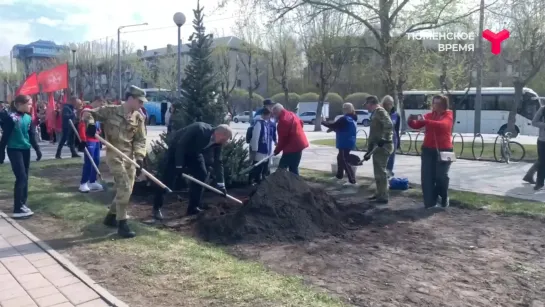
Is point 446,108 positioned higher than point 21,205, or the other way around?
point 446,108

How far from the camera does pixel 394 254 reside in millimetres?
5711

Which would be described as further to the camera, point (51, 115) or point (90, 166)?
point (51, 115)

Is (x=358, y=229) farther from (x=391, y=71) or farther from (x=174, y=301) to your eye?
(x=391, y=71)

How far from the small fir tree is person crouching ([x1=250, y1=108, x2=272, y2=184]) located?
862 millimetres

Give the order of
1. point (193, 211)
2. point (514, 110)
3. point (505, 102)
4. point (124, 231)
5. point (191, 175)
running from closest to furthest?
point (124, 231), point (191, 175), point (193, 211), point (514, 110), point (505, 102)

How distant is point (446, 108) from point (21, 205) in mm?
6771

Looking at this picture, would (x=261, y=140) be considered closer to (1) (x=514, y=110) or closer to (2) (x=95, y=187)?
(2) (x=95, y=187)

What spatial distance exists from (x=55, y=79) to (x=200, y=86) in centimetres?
705

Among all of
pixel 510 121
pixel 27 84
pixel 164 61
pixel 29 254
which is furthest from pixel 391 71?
pixel 164 61

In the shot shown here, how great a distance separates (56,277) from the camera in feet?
16.0

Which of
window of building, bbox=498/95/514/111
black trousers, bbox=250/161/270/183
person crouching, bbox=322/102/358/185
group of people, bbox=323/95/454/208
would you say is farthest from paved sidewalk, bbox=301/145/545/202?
window of building, bbox=498/95/514/111

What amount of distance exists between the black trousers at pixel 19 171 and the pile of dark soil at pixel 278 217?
271 cm

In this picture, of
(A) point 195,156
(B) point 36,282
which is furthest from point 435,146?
(B) point 36,282

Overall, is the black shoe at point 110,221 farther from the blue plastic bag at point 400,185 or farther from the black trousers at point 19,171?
the blue plastic bag at point 400,185
